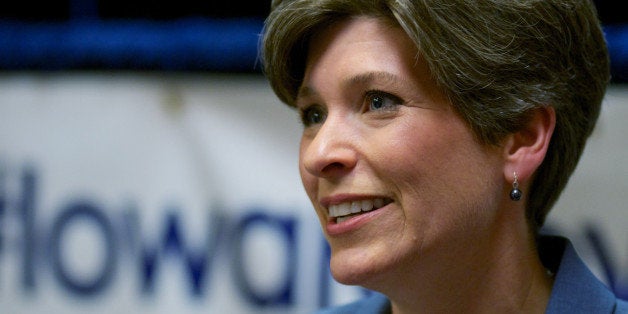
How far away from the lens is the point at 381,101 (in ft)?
5.24

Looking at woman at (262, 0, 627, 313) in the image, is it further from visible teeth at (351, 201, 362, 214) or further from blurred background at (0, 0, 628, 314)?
blurred background at (0, 0, 628, 314)

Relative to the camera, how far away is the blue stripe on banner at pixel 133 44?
2.61 metres

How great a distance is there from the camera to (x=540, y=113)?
1641mm

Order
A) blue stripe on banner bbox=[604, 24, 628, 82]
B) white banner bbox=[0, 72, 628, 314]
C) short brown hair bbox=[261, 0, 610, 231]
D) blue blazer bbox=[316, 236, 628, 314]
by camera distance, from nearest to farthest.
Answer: short brown hair bbox=[261, 0, 610, 231] → blue blazer bbox=[316, 236, 628, 314] → blue stripe on banner bbox=[604, 24, 628, 82] → white banner bbox=[0, 72, 628, 314]

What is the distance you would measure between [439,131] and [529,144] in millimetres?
203

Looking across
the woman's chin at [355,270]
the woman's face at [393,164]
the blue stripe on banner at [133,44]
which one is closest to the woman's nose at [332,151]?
the woman's face at [393,164]

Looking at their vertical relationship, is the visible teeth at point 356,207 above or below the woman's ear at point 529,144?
below

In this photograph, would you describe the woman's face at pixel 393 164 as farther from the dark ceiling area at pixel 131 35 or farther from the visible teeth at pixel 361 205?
the dark ceiling area at pixel 131 35

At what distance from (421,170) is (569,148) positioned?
371 mm

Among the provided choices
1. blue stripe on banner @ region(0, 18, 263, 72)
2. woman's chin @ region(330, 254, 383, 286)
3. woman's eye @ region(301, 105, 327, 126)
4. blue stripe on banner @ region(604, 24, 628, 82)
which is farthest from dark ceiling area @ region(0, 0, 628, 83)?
woman's chin @ region(330, 254, 383, 286)

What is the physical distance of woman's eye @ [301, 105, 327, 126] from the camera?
1.73 m

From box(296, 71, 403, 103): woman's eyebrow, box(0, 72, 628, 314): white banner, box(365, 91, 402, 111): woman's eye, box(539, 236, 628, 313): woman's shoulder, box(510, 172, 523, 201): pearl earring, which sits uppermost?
box(296, 71, 403, 103): woman's eyebrow

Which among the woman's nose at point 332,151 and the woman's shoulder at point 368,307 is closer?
the woman's nose at point 332,151

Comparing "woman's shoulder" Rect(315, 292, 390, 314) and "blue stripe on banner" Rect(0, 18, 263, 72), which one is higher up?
"blue stripe on banner" Rect(0, 18, 263, 72)
